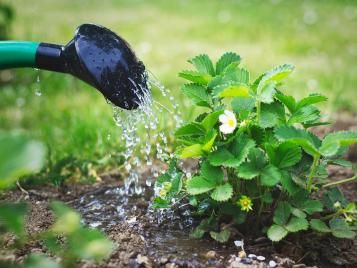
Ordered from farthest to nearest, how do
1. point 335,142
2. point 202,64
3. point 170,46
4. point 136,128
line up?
point 170,46
point 136,128
point 202,64
point 335,142

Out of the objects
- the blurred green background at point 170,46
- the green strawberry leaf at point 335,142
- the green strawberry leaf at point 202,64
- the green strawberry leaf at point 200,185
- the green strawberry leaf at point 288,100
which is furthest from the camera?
the blurred green background at point 170,46

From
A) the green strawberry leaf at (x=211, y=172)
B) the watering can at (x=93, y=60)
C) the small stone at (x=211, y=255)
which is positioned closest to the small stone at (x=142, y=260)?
the small stone at (x=211, y=255)

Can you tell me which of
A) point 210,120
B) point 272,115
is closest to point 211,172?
point 210,120

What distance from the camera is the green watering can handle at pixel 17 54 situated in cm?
191

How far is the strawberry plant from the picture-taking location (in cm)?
174

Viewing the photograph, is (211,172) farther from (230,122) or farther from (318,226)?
(318,226)

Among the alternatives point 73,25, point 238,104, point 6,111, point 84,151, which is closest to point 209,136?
point 238,104

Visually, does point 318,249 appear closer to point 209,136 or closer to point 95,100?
point 209,136

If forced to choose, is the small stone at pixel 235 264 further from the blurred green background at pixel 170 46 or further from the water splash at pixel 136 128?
the blurred green background at pixel 170 46

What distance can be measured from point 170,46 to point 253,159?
3794 mm

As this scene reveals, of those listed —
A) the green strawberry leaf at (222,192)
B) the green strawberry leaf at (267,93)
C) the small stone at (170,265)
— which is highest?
the green strawberry leaf at (267,93)

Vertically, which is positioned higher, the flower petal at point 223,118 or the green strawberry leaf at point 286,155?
the flower petal at point 223,118

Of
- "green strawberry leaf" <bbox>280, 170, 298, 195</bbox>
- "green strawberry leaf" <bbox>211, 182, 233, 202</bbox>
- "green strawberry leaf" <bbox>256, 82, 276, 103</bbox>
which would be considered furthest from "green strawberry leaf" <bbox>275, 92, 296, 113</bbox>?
"green strawberry leaf" <bbox>211, 182, 233, 202</bbox>

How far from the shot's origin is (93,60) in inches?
74.3
